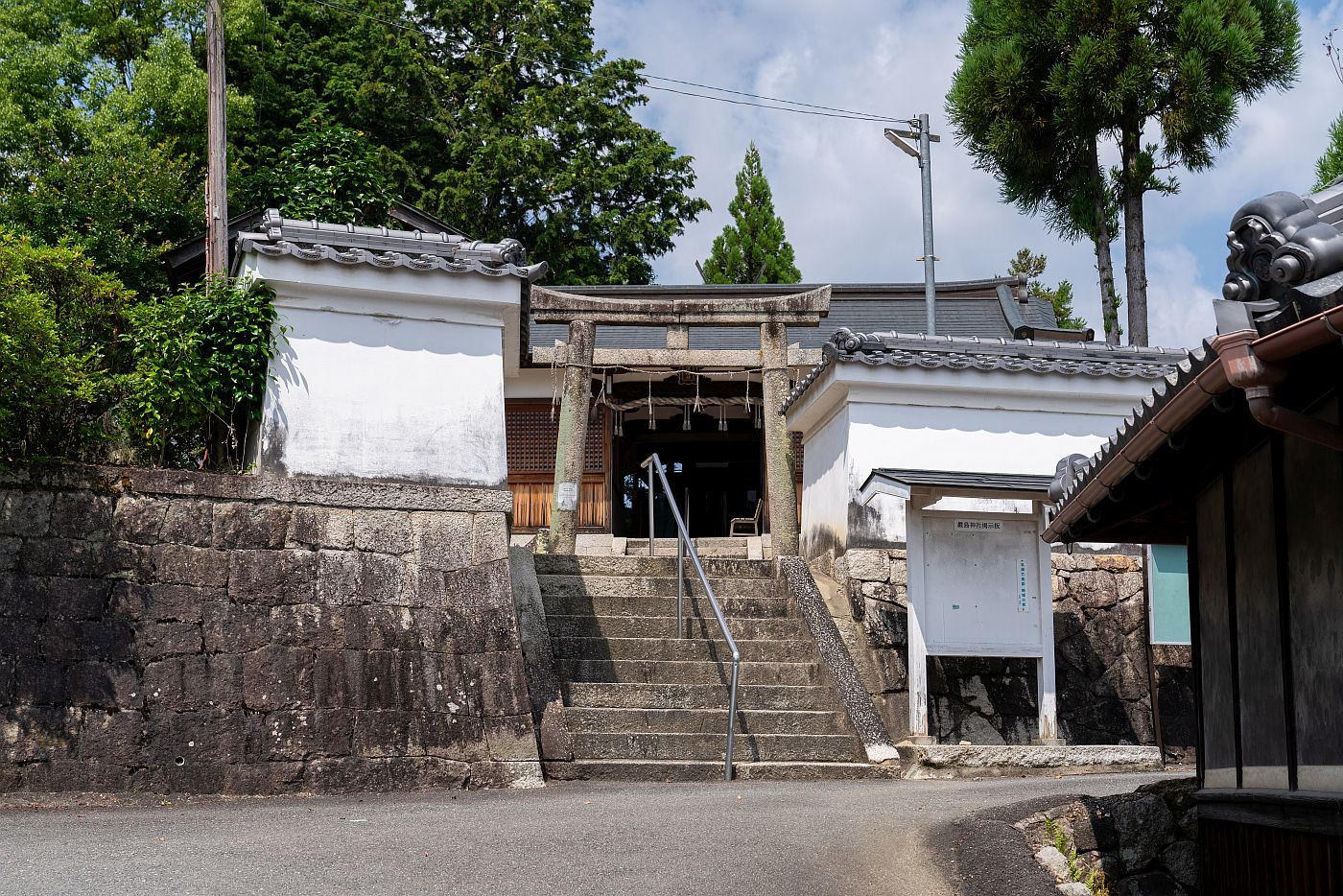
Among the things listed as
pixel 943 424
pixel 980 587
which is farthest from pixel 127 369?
pixel 943 424

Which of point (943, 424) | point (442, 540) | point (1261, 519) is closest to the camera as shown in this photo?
point (1261, 519)

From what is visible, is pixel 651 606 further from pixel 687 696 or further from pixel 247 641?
pixel 247 641

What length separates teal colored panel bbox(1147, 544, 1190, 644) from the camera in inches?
480

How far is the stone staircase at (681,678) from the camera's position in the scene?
383 inches

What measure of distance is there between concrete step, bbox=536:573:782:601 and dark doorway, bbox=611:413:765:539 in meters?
8.43

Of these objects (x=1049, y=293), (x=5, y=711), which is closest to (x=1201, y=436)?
(x=5, y=711)

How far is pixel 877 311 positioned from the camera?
23234 mm

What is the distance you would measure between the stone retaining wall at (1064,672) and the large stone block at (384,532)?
192 inches

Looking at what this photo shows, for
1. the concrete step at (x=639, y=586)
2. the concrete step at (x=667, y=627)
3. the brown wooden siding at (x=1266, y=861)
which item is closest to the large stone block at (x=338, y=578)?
the concrete step at (x=667, y=627)

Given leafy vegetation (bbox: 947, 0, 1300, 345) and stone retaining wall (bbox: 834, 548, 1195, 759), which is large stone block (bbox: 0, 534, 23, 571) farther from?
leafy vegetation (bbox: 947, 0, 1300, 345)

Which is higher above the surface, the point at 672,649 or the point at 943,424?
Answer: the point at 943,424

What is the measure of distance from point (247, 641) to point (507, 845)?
3.36 metres

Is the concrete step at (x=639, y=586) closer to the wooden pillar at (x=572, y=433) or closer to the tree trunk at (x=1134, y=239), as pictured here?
the wooden pillar at (x=572, y=433)

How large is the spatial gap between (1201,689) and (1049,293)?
25.1 m
